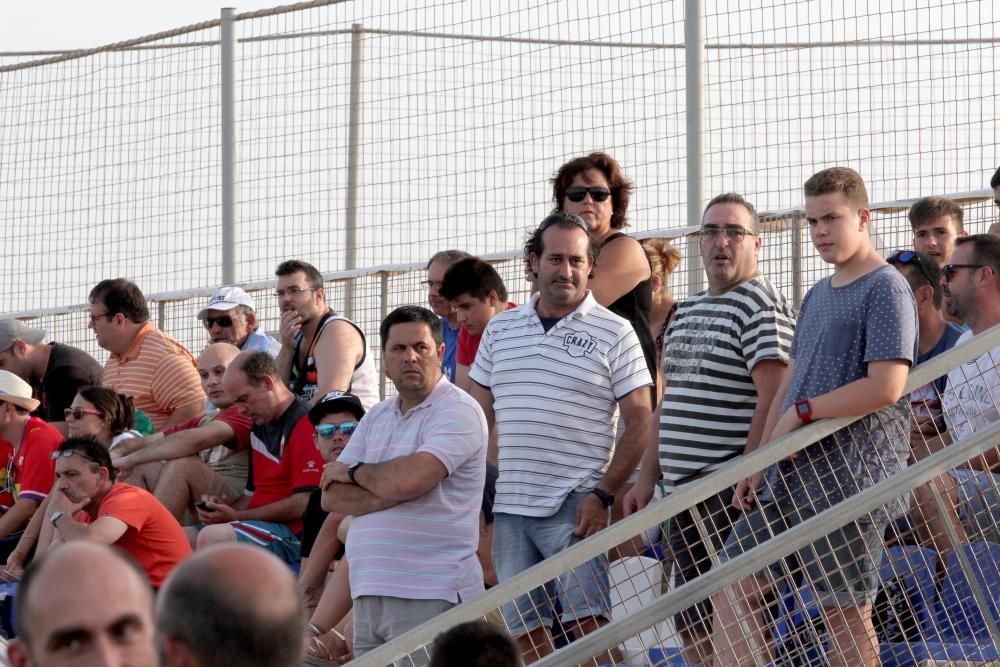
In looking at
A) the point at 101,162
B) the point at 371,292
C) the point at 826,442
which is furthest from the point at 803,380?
the point at 101,162

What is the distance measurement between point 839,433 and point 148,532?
3125 mm

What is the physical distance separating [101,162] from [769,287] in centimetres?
611

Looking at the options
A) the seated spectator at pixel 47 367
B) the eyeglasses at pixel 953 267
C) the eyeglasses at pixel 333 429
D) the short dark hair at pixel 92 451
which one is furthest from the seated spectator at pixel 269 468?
the eyeglasses at pixel 953 267

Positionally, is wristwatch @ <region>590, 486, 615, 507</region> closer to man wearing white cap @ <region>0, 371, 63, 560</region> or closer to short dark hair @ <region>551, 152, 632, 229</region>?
short dark hair @ <region>551, 152, 632, 229</region>

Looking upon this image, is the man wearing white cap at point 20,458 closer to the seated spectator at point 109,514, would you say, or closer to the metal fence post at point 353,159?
the seated spectator at point 109,514

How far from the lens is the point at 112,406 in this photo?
7.56 m

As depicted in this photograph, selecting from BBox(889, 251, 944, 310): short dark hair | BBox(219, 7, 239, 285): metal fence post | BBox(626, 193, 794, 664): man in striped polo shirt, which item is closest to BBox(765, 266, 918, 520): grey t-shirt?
BBox(626, 193, 794, 664): man in striped polo shirt

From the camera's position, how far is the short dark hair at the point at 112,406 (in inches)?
297

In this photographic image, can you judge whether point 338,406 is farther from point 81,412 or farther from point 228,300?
point 228,300

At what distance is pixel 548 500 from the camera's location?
5195 mm

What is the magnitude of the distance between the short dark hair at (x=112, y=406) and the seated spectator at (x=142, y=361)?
0.35 meters

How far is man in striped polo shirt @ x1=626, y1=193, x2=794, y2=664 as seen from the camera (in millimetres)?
5043

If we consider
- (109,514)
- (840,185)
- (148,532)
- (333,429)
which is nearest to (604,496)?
(840,185)

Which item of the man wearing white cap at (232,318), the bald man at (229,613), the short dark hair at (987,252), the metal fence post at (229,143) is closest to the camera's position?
the bald man at (229,613)
